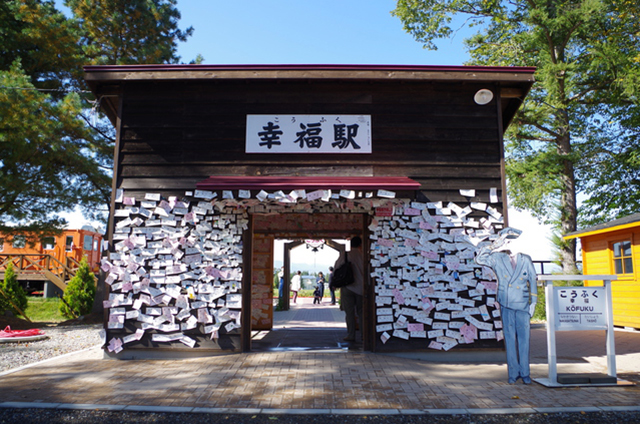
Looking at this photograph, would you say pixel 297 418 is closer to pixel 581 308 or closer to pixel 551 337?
pixel 551 337

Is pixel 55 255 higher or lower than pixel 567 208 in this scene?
lower

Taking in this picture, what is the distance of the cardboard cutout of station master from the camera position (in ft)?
17.5

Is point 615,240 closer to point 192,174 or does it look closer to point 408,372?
point 408,372

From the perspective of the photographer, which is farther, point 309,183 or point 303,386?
point 309,183

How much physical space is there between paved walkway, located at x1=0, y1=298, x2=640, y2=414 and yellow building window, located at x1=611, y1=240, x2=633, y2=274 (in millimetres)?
4861

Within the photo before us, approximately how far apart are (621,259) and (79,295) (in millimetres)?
15874

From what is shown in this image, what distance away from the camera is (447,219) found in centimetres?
686

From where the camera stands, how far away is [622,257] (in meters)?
11.1

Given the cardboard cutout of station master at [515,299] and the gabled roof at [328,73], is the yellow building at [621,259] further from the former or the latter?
the cardboard cutout of station master at [515,299]

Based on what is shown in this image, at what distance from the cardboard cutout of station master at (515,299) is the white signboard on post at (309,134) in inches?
105

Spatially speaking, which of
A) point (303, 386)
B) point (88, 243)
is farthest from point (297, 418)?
point (88, 243)

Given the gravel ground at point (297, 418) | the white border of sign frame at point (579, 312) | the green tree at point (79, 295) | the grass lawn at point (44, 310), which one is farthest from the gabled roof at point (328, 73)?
the grass lawn at point (44, 310)

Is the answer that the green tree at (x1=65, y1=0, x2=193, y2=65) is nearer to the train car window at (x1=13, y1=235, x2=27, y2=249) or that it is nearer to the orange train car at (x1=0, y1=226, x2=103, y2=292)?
the train car window at (x1=13, y1=235, x2=27, y2=249)

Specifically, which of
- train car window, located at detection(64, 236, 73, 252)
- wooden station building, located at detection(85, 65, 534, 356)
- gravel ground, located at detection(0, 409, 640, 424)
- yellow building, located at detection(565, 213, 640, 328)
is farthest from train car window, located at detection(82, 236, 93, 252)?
yellow building, located at detection(565, 213, 640, 328)
